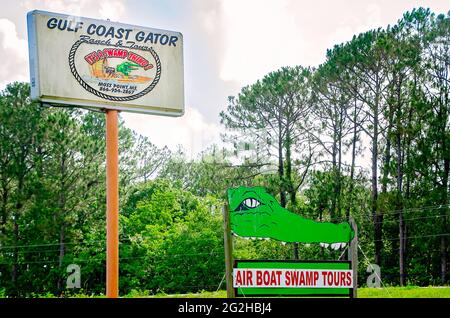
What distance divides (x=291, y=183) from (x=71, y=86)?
15202 mm

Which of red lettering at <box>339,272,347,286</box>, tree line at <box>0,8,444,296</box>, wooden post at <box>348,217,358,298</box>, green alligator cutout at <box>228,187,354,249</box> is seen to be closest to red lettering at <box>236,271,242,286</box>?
green alligator cutout at <box>228,187,354,249</box>

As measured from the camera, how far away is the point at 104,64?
644cm

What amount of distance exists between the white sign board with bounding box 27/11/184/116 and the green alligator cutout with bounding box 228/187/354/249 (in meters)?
1.31

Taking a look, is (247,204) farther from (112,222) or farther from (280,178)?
(280,178)

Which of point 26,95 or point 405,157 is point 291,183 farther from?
point 26,95

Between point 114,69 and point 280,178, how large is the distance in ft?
48.9

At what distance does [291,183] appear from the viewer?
21.0 metres

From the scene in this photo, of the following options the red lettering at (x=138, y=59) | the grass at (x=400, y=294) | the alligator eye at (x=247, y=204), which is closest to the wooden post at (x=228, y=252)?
the alligator eye at (x=247, y=204)

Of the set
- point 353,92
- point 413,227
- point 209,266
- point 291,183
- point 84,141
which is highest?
point 353,92

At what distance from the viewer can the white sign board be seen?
6.20 metres

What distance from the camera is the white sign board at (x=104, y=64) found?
20.3 feet
